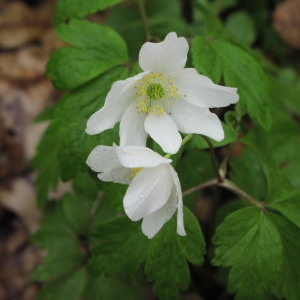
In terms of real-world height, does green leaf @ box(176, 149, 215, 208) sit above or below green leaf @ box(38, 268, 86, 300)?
above

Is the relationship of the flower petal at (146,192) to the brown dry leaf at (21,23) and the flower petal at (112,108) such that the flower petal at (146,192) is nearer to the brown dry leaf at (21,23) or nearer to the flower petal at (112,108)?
the flower petal at (112,108)

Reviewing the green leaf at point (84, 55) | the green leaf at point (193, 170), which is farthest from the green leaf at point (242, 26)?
the green leaf at point (84, 55)

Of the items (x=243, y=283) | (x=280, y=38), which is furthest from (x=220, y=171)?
A: (x=280, y=38)

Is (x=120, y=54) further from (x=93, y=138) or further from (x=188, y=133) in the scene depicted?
(x=188, y=133)

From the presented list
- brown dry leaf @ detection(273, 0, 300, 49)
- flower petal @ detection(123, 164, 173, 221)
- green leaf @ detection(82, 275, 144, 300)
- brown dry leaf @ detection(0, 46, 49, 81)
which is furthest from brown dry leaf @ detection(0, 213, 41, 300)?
brown dry leaf @ detection(273, 0, 300, 49)

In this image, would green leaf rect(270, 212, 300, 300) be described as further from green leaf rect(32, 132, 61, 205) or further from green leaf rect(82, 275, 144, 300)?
green leaf rect(32, 132, 61, 205)

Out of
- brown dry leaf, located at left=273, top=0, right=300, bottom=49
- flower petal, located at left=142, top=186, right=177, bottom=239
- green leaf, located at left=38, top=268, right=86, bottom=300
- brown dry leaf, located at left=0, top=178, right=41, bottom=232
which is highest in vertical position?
flower petal, located at left=142, top=186, right=177, bottom=239
